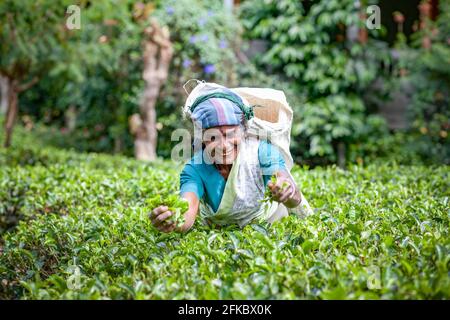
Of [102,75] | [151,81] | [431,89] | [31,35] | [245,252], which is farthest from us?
[102,75]

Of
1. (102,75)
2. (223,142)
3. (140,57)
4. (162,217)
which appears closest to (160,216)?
(162,217)

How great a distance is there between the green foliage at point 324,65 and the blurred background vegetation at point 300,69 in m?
0.02

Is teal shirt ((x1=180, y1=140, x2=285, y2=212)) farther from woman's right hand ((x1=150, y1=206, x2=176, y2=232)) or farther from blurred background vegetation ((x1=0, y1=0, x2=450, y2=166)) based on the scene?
blurred background vegetation ((x1=0, y1=0, x2=450, y2=166))

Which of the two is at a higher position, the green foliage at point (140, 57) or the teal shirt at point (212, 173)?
the green foliage at point (140, 57)

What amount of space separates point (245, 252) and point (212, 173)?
74cm

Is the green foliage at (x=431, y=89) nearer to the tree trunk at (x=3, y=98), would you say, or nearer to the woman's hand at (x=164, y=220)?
the woman's hand at (x=164, y=220)

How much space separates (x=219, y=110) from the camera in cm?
278

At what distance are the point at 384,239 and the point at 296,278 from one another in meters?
0.54

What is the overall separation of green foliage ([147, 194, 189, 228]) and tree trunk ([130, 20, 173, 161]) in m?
6.12

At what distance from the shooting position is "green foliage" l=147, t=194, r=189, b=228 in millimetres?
2525

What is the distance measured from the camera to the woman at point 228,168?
110 inches

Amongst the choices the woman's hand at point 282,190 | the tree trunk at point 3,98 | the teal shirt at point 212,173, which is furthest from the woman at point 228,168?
the tree trunk at point 3,98

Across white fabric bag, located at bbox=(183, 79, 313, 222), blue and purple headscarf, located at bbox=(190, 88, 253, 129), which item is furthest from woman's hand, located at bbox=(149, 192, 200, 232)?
white fabric bag, located at bbox=(183, 79, 313, 222)

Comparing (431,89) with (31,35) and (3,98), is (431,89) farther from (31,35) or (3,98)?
(3,98)
